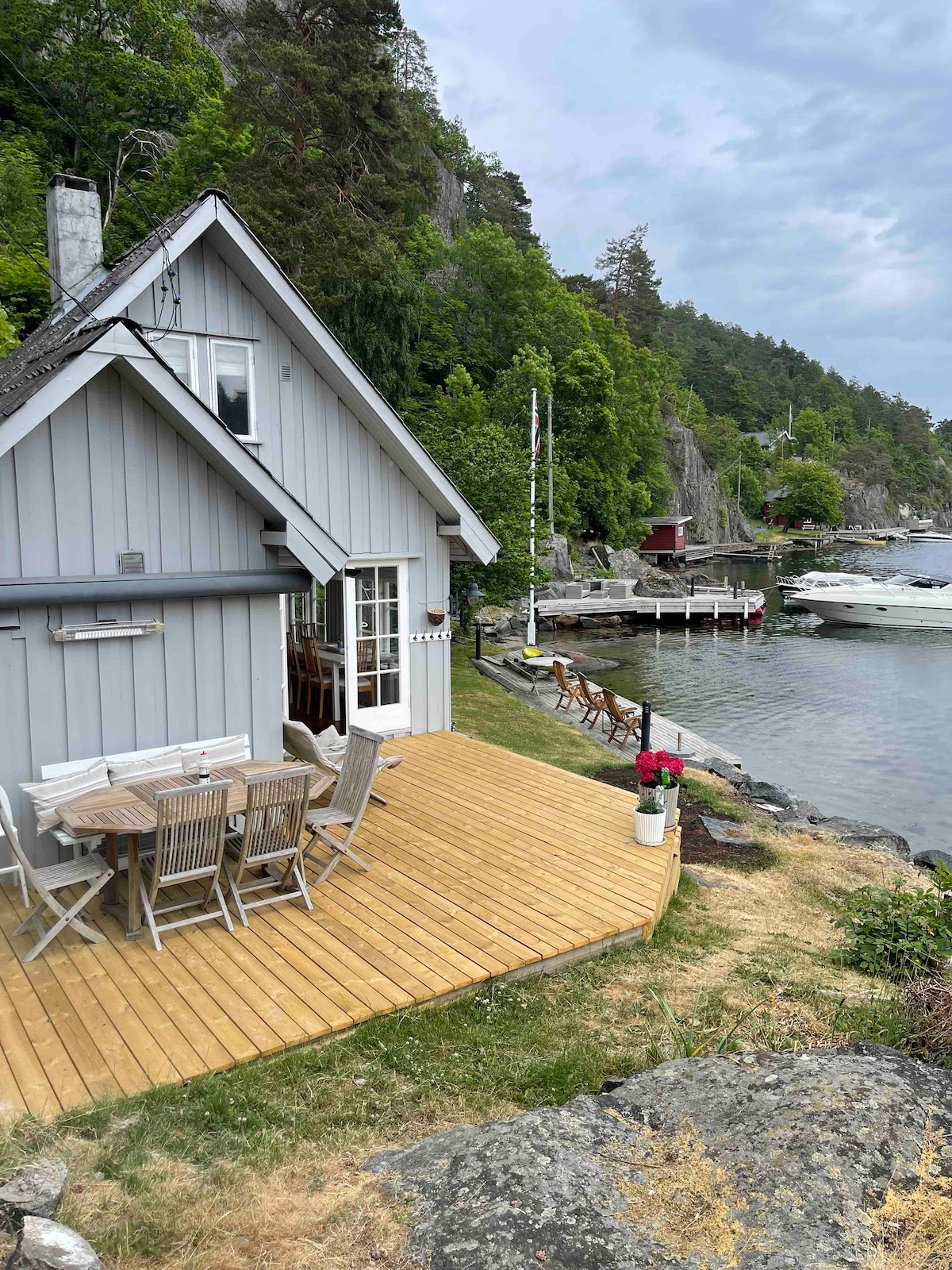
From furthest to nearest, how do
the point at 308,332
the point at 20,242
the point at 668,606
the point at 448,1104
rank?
1. the point at 668,606
2. the point at 20,242
3. the point at 308,332
4. the point at 448,1104

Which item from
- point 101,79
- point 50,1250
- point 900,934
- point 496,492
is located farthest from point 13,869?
point 101,79

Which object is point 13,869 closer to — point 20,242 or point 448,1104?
point 448,1104

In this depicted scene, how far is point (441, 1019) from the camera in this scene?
17.4 ft

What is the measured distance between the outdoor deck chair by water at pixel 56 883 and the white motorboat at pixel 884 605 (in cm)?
4299

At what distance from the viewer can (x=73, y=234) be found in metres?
11.7

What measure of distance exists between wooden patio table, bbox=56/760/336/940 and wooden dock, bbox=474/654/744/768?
919cm

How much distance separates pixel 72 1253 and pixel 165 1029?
2.42 metres

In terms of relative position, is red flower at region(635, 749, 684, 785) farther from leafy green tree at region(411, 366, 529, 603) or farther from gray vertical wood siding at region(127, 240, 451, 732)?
leafy green tree at region(411, 366, 529, 603)

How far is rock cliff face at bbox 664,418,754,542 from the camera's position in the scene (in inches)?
3019

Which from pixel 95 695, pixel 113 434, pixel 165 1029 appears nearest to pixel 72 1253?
pixel 165 1029

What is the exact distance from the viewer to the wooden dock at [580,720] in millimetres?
16375

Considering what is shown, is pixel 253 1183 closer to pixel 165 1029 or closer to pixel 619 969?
pixel 165 1029

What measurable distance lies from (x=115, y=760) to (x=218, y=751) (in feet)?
3.01

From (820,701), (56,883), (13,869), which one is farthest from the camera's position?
(820,701)
